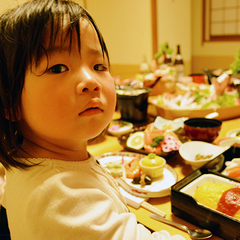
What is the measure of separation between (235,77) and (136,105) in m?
0.87

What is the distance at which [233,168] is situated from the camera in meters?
0.89

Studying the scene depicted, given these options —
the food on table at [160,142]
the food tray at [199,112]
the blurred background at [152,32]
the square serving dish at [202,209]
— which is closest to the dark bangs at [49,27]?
the square serving dish at [202,209]

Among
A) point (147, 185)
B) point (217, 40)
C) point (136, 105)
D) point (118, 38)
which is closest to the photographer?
point (147, 185)

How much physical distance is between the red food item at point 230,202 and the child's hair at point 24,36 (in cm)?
50

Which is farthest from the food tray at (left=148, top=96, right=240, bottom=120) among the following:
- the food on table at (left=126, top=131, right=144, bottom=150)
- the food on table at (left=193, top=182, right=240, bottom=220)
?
the food on table at (left=193, top=182, right=240, bottom=220)

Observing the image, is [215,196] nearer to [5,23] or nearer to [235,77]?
[5,23]

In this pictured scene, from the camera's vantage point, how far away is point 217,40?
404 centimetres

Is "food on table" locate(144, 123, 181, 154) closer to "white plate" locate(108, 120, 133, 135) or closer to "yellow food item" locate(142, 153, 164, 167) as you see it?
"yellow food item" locate(142, 153, 164, 167)

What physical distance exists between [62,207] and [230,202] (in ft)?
1.44

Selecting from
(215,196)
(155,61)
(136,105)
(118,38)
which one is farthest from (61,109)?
(118,38)

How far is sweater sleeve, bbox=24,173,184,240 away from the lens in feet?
1.56

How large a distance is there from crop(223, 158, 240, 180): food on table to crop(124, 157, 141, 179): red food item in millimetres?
309

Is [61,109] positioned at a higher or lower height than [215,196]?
higher

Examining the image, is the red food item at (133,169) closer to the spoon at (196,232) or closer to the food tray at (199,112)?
the spoon at (196,232)
